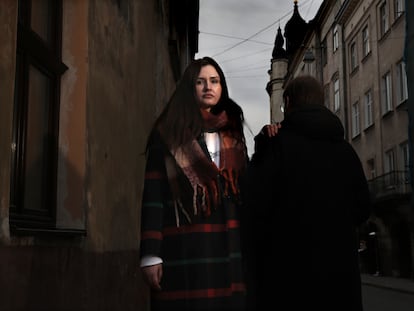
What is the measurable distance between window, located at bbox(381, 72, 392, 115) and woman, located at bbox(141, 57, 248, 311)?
23.3 meters

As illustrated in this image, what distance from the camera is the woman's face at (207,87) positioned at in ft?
11.1

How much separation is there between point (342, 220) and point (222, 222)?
1.79 feet

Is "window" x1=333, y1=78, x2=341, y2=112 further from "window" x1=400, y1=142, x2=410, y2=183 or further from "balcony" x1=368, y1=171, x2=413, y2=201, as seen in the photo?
"window" x1=400, y1=142, x2=410, y2=183

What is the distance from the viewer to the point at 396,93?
2480 cm

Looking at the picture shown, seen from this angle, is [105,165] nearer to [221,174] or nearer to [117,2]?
[117,2]

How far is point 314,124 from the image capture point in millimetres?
3254

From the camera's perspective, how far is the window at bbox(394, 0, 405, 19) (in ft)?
80.1

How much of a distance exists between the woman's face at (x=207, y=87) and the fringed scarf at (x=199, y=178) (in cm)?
23

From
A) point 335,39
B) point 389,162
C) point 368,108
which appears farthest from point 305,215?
point 335,39

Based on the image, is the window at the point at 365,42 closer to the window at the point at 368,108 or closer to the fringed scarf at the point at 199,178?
the window at the point at 368,108

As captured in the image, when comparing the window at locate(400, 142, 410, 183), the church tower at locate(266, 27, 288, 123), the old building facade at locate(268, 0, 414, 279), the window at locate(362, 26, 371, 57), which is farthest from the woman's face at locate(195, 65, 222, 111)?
the church tower at locate(266, 27, 288, 123)

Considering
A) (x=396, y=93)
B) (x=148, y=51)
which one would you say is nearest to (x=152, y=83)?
(x=148, y=51)

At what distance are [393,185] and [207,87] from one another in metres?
22.6

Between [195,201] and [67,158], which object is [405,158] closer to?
[67,158]
